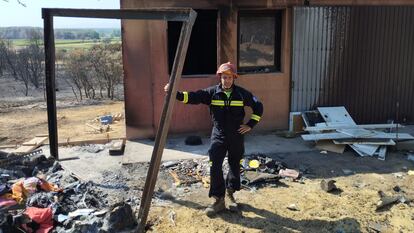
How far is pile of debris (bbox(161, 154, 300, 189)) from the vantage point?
22.5 feet

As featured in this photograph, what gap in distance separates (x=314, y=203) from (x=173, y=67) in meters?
2.84

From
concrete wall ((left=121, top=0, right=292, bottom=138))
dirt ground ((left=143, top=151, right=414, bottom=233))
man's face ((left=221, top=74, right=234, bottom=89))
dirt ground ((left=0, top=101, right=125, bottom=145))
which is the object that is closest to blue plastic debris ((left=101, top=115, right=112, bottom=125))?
dirt ground ((left=0, top=101, right=125, bottom=145))

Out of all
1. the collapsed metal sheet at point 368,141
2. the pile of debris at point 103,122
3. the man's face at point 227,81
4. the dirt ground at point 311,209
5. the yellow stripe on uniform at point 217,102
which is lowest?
the dirt ground at point 311,209

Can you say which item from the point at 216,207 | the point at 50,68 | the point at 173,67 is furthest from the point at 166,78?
the point at 216,207

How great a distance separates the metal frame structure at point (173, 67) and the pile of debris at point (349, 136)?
12.5 ft

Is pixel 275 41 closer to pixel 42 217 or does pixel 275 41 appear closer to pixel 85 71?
pixel 42 217

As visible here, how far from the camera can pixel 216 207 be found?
5.82 m

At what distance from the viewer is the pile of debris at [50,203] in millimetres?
5004

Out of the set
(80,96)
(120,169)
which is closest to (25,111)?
(80,96)

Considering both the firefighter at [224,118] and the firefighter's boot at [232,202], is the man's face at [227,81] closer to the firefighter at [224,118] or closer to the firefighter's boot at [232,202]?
the firefighter at [224,118]

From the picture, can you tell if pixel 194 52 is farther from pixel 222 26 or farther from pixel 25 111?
pixel 25 111

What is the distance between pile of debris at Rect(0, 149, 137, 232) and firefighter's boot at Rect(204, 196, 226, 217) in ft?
3.44

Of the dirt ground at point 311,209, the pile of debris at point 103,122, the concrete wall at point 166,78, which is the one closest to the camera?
the dirt ground at point 311,209

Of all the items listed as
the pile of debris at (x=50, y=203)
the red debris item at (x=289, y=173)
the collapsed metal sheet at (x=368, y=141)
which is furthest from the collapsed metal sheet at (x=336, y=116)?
the pile of debris at (x=50, y=203)
